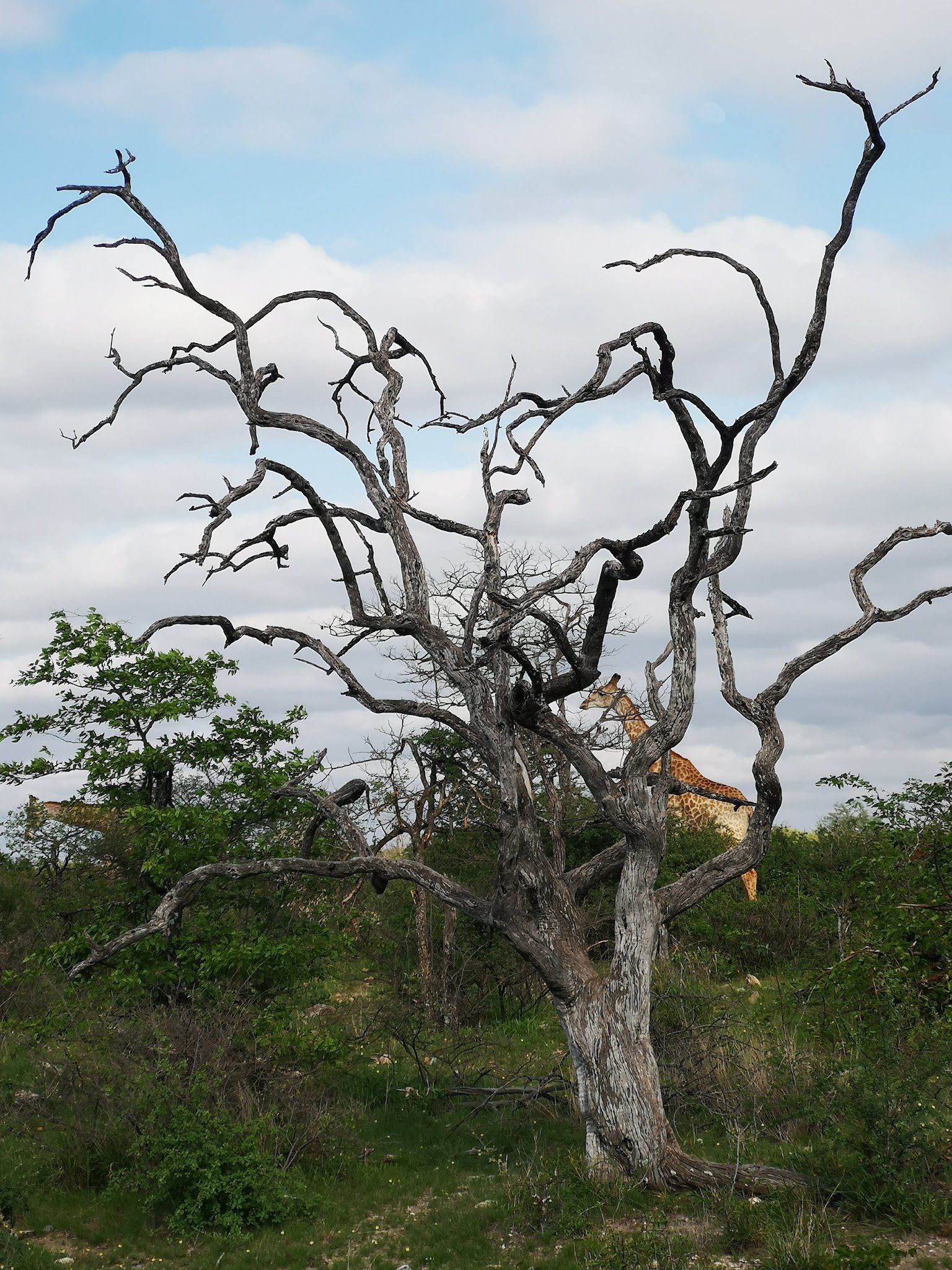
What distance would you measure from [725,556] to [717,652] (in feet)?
3.29

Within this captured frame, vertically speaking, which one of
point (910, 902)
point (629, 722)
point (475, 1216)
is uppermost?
point (629, 722)

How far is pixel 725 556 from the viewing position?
1155 cm

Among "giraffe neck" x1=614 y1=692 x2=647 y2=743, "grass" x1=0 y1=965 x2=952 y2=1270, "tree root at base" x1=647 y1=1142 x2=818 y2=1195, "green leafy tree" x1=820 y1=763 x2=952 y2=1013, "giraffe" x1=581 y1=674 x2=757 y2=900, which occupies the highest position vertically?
"giraffe neck" x1=614 y1=692 x2=647 y2=743

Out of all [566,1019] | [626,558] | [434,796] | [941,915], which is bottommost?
[566,1019]

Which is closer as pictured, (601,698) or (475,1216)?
(475,1216)

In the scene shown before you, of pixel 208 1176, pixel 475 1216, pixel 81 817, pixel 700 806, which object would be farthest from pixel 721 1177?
pixel 700 806

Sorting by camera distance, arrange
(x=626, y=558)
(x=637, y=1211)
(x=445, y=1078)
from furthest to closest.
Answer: (x=445, y=1078)
(x=626, y=558)
(x=637, y=1211)

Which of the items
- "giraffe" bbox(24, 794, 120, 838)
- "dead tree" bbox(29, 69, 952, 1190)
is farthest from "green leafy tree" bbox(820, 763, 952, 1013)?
"giraffe" bbox(24, 794, 120, 838)

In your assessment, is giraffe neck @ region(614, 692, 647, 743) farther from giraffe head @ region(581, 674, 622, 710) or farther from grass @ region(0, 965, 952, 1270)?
grass @ region(0, 965, 952, 1270)

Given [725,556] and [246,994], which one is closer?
[725,556]

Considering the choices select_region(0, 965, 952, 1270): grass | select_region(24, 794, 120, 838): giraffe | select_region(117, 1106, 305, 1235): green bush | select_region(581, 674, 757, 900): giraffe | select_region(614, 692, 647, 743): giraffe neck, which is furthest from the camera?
select_region(581, 674, 757, 900): giraffe

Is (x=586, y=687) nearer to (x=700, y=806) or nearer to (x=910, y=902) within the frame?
(x=910, y=902)

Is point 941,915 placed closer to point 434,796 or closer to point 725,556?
point 725,556

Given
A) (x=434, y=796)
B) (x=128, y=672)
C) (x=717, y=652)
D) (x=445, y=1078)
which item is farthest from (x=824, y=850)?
(x=128, y=672)
